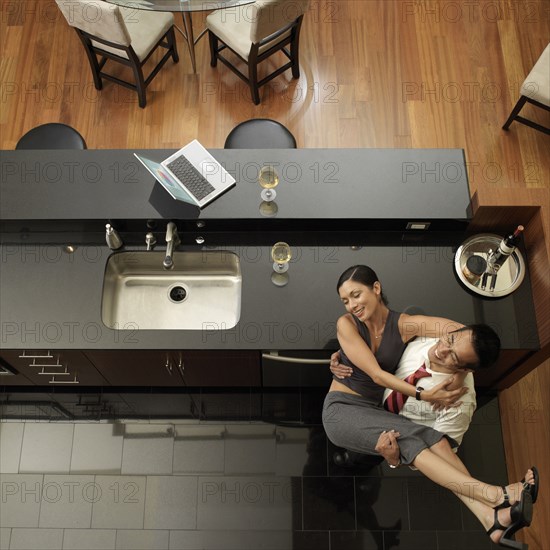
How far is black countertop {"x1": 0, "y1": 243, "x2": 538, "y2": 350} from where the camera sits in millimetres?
2914

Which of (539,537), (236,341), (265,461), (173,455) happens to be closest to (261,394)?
(265,461)

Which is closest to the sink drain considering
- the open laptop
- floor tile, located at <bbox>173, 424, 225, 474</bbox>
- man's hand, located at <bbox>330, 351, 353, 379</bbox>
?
the open laptop

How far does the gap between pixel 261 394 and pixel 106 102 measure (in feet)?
7.97

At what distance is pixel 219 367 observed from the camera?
128 inches

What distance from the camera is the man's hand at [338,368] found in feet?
9.43

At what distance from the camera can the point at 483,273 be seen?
306cm

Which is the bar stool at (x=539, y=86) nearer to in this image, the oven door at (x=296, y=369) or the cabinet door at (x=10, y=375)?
the oven door at (x=296, y=369)

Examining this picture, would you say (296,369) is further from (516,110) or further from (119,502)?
(516,110)

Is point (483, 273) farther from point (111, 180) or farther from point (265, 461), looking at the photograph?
point (111, 180)

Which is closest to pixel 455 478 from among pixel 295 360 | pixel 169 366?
pixel 295 360

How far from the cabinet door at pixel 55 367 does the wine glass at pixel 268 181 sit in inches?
48.0

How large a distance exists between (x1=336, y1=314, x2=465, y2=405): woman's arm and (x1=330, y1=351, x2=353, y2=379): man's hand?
83 millimetres

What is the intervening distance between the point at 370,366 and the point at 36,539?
86.9 inches

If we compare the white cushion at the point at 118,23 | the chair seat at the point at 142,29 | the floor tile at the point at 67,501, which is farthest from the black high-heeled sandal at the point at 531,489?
the chair seat at the point at 142,29
